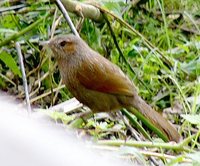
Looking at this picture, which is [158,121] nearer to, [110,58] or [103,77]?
[103,77]

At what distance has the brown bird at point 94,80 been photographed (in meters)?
3.38

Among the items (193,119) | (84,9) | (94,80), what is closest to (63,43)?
(94,80)

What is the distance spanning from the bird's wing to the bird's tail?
105mm

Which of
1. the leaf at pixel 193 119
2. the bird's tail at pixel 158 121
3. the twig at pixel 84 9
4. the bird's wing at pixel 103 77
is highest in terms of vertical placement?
the twig at pixel 84 9

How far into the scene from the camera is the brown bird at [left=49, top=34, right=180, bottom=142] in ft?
11.1

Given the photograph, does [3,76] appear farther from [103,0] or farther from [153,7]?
[153,7]

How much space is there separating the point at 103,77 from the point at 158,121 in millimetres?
408

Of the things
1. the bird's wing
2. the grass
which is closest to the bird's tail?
the bird's wing

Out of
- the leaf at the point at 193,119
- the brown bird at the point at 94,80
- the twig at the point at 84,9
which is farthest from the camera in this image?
the twig at the point at 84,9

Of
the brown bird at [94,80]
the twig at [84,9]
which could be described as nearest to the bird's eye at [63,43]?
the brown bird at [94,80]

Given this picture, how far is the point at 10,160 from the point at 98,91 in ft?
9.38

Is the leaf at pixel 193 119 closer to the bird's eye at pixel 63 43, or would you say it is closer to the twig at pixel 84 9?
the bird's eye at pixel 63 43

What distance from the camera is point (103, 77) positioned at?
351 centimetres

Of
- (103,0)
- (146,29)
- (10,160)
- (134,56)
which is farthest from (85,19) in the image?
(10,160)
